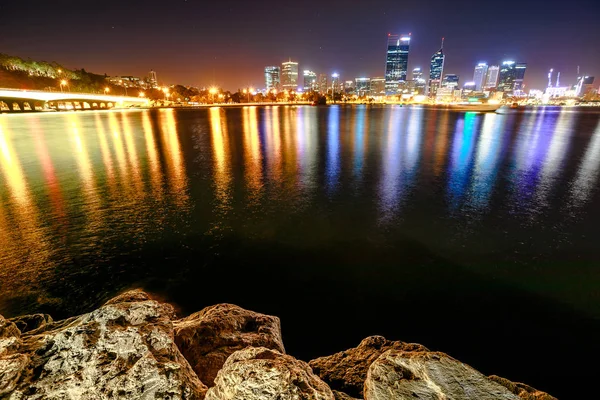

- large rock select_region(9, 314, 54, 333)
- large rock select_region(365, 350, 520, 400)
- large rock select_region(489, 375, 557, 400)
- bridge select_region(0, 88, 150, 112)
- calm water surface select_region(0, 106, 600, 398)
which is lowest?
calm water surface select_region(0, 106, 600, 398)

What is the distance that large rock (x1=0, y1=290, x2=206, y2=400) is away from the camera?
269cm

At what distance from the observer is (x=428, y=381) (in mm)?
2852

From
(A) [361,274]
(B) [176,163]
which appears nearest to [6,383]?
(A) [361,274]

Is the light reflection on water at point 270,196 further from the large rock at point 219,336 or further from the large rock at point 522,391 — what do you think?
the large rock at point 522,391

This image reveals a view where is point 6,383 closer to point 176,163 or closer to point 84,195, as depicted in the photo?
point 84,195

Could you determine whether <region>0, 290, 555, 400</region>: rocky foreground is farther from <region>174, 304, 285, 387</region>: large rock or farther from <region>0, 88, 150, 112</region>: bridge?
<region>0, 88, 150, 112</region>: bridge

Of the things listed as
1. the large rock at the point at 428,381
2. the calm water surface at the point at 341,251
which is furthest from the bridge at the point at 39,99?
the large rock at the point at 428,381

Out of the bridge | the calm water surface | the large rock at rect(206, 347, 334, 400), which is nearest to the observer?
the large rock at rect(206, 347, 334, 400)

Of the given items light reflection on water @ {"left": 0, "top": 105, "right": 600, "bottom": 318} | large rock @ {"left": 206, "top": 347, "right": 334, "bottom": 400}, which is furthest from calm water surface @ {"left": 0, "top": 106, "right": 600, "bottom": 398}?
large rock @ {"left": 206, "top": 347, "right": 334, "bottom": 400}

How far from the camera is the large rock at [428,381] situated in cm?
273

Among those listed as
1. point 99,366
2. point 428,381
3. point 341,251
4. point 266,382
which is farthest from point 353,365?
point 341,251

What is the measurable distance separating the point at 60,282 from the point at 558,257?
49.8 ft

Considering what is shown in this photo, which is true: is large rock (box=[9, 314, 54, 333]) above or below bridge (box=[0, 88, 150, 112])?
below

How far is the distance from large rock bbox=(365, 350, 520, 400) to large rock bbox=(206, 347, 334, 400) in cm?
53
